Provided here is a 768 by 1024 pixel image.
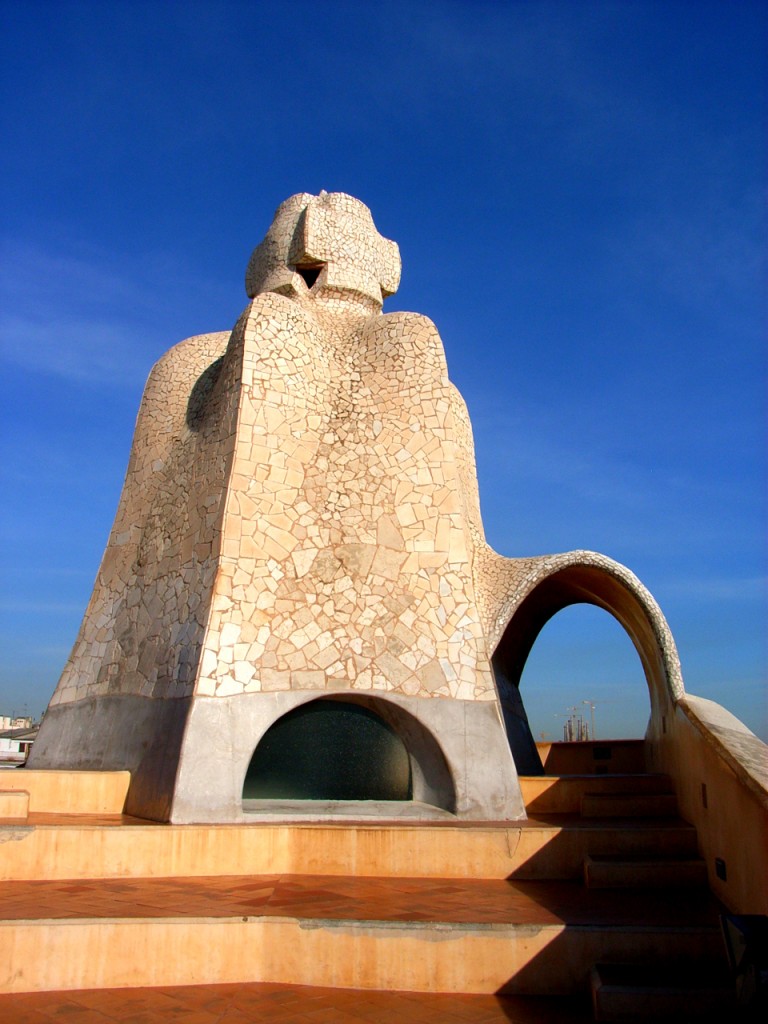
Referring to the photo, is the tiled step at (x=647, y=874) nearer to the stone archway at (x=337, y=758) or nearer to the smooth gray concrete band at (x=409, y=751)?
the smooth gray concrete band at (x=409, y=751)

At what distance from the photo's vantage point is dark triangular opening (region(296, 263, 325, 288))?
431 inches

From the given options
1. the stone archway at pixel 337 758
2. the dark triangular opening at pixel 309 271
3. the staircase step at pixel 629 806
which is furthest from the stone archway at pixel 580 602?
the dark triangular opening at pixel 309 271

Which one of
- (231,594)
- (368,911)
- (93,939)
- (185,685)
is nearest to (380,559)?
(231,594)

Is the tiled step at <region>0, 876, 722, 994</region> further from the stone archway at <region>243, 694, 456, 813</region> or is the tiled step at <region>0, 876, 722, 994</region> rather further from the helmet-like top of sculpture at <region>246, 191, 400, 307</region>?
the helmet-like top of sculpture at <region>246, 191, 400, 307</region>

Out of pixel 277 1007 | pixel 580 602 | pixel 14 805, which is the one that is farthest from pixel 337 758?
pixel 580 602

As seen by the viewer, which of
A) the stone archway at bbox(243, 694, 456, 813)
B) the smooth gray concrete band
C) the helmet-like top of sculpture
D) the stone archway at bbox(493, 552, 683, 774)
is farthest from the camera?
the helmet-like top of sculpture

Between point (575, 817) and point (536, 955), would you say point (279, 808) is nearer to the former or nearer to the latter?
point (575, 817)

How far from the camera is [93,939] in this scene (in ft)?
13.7

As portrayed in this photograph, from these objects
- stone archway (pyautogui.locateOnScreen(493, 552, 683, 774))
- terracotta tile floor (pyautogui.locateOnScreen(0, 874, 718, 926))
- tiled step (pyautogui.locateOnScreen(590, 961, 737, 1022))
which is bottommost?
tiled step (pyautogui.locateOnScreen(590, 961, 737, 1022))

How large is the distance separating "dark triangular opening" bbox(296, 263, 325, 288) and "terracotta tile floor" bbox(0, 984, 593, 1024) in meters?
8.74

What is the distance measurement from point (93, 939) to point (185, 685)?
3023 mm

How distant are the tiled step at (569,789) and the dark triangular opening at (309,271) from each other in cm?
683

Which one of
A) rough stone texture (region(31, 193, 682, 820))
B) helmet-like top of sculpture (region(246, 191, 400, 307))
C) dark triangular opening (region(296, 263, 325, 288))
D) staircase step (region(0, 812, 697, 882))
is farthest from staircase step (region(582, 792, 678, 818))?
dark triangular opening (region(296, 263, 325, 288))

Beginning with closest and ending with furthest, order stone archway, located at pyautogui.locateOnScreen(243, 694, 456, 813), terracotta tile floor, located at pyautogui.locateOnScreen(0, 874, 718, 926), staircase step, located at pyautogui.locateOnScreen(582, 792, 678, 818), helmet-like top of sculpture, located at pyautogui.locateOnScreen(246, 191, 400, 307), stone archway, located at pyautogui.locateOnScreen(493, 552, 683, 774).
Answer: terracotta tile floor, located at pyautogui.locateOnScreen(0, 874, 718, 926) < staircase step, located at pyautogui.locateOnScreen(582, 792, 678, 818) < stone archway, located at pyautogui.locateOnScreen(243, 694, 456, 813) < stone archway, located at pyautogui.locateOnScreen(493, 552, 683, 774) < helmet-like top of sculpture, located at pyautogui.locateOnScreen(246, 191, 400, 307)
